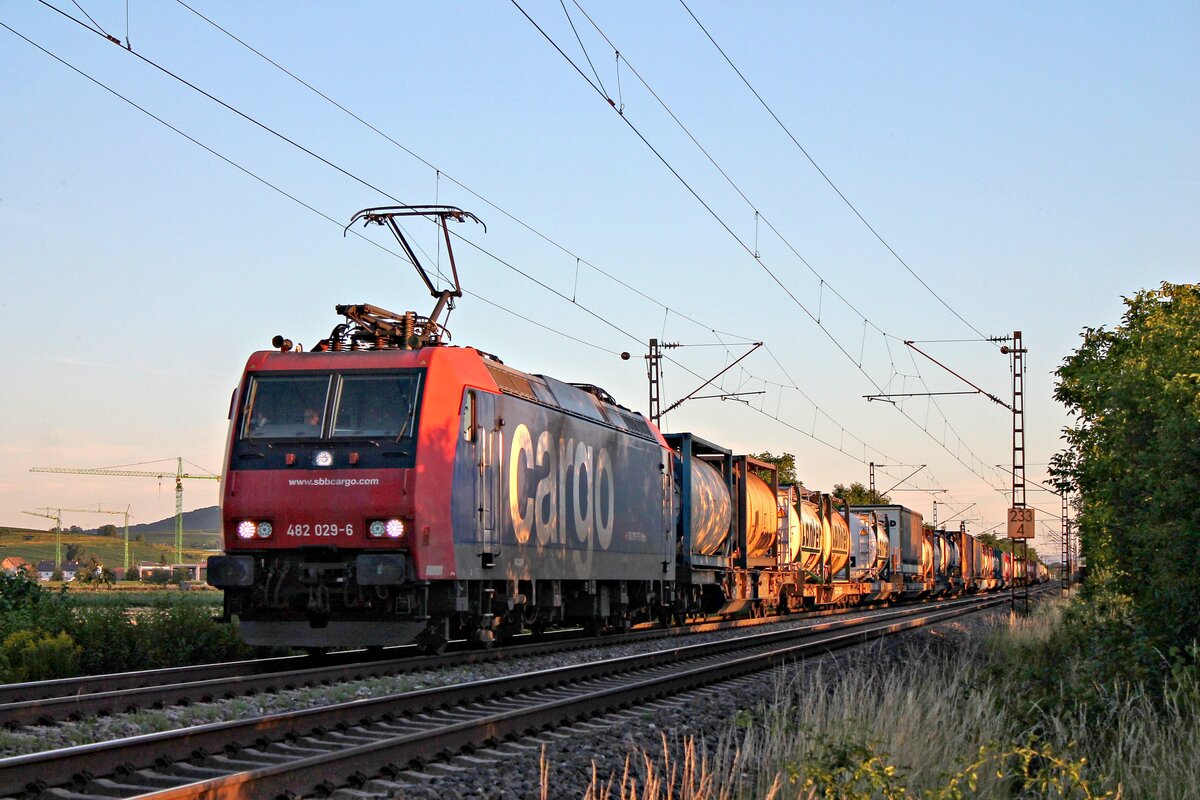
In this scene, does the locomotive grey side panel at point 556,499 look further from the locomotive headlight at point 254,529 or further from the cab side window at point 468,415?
the locomotive headlight at point 254,529

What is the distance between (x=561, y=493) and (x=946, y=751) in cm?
992

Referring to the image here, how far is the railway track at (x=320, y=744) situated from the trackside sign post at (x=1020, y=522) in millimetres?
20182

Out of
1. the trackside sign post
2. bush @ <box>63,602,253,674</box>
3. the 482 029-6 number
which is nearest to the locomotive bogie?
the 482 029-6 number

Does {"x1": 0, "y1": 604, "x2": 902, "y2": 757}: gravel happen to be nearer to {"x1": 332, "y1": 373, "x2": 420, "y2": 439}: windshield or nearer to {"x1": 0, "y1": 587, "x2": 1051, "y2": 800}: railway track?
{"x1": 0, "y1": 587, "x2": 1051, "y2": 800}: railway track

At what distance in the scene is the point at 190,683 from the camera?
11.9 meters

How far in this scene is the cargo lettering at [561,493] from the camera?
16969 mm

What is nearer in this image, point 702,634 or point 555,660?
point 555,660

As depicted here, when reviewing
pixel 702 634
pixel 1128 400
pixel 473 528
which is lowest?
pixel 702 634

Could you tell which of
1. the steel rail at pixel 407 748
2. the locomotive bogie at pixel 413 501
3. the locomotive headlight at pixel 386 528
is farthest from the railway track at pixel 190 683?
the steel rail at pixel 407 748

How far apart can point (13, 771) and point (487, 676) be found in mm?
7386

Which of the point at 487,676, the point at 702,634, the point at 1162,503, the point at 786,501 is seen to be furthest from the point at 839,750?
the point at 786,501

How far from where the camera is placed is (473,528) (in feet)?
50.5

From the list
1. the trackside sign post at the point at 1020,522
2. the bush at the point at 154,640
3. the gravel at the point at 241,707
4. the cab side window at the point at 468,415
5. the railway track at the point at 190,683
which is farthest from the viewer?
the trackside sign post at the point at 1020,522

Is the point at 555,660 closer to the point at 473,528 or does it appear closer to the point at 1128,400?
the point at 473,528
